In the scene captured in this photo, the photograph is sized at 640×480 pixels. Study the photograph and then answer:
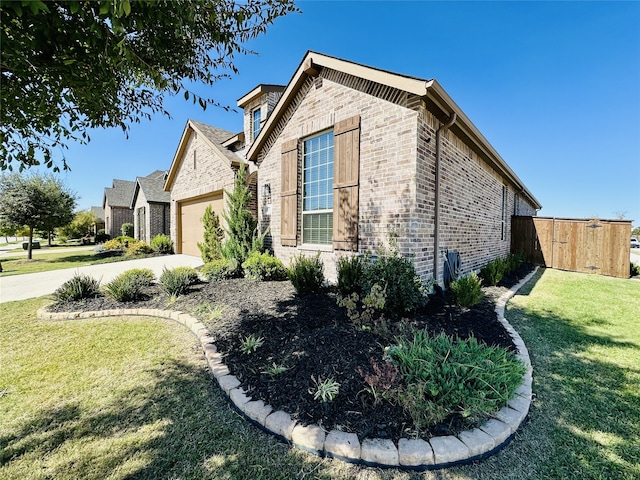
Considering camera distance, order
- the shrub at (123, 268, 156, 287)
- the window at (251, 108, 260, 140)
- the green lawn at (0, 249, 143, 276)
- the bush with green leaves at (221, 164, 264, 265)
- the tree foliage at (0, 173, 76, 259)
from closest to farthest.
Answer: the shrub at (123, 268, 156, 287), the bush with green leaves at (221, 164, 264, 265), the window at (251, 108, 260, 140), the green lawn at (0, 249, 143, 276), the tree foliage at (0, 173, 76, 259)

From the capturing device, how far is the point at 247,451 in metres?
1.97

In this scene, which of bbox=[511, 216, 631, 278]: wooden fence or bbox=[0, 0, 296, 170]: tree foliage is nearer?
bbox=[0, 0, 296, 170]: tree foliage

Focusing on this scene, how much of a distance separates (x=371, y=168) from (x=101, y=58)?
4284mm

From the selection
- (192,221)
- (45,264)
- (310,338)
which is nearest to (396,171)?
(310,338)

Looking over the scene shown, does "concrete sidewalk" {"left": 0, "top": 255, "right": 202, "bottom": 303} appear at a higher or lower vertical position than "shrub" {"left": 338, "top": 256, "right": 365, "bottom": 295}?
lower

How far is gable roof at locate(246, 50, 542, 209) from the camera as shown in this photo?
4570 millimetres

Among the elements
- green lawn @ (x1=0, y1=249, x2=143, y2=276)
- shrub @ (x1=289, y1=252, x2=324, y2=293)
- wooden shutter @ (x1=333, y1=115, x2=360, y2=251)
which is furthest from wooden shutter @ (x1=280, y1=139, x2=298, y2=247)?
green lawn @ (x1=0, y1=249, x2=143, y2=276)

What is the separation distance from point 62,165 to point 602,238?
15.6m

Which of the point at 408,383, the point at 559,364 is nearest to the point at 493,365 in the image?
the point at 408,383

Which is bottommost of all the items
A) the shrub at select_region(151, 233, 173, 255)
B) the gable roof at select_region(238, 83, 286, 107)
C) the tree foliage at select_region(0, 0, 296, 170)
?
the shrub at select_region(151, 233, 173, 255)

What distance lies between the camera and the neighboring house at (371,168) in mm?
4875

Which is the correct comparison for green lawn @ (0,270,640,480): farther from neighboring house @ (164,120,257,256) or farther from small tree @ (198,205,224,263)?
neighboring house @ (164,120,257,256)

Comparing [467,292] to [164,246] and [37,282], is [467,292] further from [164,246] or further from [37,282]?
[164,246]

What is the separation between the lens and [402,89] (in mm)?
4742
